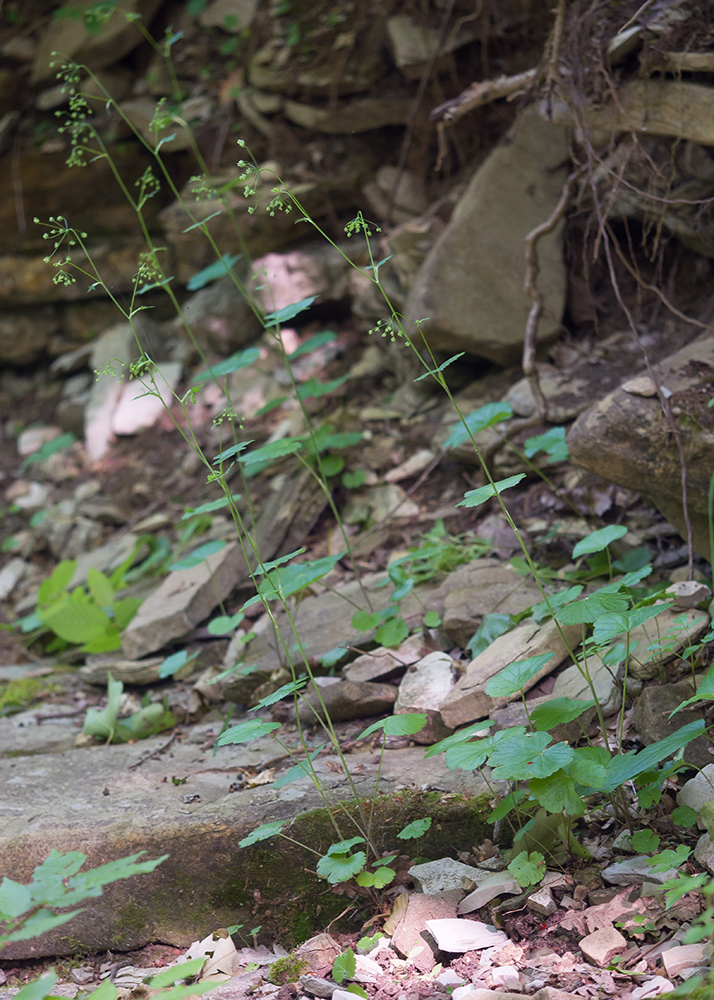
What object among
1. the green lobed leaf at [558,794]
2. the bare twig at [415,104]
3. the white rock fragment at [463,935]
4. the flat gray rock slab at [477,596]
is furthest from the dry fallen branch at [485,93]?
the white rock fragment at [463,935]

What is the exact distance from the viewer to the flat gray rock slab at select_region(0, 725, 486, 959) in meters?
1.91

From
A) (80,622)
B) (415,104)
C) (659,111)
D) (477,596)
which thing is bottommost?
(80,622)

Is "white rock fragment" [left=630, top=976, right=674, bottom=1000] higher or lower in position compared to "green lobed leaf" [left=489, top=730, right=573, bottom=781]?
lower

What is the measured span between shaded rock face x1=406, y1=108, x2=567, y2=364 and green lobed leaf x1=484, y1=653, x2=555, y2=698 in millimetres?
2254

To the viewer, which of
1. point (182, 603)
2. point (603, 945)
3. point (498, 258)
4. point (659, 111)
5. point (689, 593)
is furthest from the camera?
point (498, 258)

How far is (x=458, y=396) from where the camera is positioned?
3.87m

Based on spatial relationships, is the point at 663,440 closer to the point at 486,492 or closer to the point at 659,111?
the point at 486,492

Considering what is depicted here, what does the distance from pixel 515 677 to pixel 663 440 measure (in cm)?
109

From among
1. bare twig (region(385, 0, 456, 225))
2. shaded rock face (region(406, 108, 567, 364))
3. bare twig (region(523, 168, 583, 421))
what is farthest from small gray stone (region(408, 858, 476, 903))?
bare twig (region(385, 0, 456, 225))

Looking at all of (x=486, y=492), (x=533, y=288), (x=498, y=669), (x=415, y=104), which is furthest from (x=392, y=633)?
(x=415, y=104)

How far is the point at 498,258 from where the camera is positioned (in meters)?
3.80

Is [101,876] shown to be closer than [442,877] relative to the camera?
Yes

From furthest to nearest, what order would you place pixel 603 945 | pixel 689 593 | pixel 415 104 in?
pixel 415 104, pixel 689 593, pixel 603 945

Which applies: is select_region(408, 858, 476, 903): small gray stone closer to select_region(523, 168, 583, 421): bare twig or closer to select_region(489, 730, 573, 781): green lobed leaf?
select_region(489, 730, 573, 781): green lobed leaf
